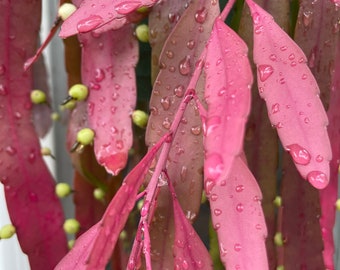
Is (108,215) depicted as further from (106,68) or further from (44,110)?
(44,110)

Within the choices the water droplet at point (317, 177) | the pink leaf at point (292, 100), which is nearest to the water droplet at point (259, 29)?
the pink leaf at point (292, 100)

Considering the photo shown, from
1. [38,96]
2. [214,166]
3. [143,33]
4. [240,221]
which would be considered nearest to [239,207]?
[240,221]

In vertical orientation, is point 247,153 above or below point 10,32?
below

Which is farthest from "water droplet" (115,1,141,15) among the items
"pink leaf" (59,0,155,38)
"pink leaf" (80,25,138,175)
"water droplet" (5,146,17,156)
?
"water droplet" (5,146,17,156)

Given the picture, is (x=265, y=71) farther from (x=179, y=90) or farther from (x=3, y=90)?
(x=3, y=90)

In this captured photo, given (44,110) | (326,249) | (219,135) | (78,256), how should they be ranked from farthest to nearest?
(44,110), (326,249), (78,256), (219,135)

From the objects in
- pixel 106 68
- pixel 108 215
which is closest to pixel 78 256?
pixel 108 215
